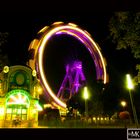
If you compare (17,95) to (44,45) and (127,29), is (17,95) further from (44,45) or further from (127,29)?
(127,29)

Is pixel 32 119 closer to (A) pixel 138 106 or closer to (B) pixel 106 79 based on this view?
(A) pixel 138 106

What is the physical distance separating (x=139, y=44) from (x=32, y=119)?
13081mm

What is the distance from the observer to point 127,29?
21.0 meters

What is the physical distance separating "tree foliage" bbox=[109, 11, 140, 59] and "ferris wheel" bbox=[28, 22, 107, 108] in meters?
11.7

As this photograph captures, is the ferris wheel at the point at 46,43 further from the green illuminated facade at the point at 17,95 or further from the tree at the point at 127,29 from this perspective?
the tree at the point at 127,29

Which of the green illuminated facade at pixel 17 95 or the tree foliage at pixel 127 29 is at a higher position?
the tree foliage at pixel 127 29

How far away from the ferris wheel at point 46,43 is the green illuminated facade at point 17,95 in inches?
155

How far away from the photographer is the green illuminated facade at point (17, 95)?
85.9 feet

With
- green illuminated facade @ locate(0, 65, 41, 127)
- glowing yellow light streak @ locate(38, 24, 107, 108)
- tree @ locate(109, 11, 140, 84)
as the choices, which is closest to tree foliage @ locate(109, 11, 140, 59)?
tree @ locate(109, 11, 140, 84)

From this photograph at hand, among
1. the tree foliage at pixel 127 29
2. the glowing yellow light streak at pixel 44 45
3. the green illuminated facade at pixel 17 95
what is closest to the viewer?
the tree foliage at pixel 127 29

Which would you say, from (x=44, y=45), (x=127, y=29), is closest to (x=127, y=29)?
(x=127, y=29)

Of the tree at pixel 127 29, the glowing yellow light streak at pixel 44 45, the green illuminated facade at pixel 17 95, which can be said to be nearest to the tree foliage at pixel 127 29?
the tree at pixel 127 29

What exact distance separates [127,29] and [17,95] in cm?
1267
